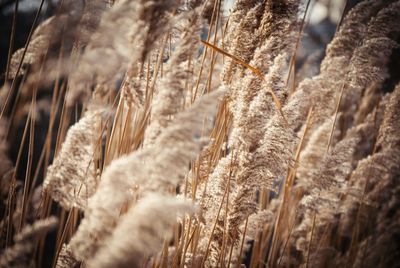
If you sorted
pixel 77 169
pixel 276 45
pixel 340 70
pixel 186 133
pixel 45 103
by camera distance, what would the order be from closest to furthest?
pixel 186 133 < pixel 77 169 < pixel 276 45 < pixel 45 103 < pixel 340 70

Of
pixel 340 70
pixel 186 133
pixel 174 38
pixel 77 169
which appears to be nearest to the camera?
pixel 186 133

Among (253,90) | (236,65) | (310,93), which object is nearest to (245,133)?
(253,90)

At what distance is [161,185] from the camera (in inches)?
29.2

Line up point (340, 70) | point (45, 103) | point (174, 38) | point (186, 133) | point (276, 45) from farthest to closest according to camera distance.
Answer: point (340, 70), point (45, 103), point (174, 38), point (276, 45), point (186, 133)

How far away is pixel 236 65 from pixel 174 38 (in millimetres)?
291

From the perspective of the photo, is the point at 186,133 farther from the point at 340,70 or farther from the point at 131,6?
the point at 340,70

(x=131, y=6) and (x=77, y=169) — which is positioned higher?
(x=131, y=6)

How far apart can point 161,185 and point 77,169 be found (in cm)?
37

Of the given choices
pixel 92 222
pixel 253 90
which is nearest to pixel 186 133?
pixel 92 222

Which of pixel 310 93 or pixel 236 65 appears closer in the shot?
pixel 236 65

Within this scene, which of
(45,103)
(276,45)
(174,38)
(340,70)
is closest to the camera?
(276,45)


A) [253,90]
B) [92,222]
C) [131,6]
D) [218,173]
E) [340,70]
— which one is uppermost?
[340,70]

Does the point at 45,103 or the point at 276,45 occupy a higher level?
the point at 276,45

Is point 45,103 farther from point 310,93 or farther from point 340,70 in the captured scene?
point 340,70
